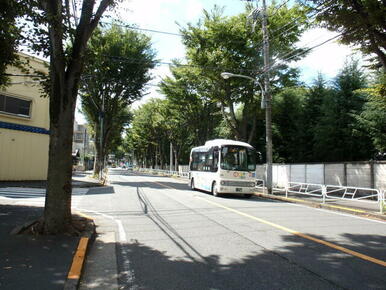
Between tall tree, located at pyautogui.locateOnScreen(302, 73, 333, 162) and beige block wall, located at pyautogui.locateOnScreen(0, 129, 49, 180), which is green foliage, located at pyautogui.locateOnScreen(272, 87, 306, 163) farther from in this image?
beige block wall, located at pyautogui.locateOnScreen(0, 129, 49, 180)

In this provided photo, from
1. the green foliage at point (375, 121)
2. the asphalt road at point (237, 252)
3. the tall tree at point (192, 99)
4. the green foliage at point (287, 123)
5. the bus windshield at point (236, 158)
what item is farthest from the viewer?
the green foliage at point (287, 123)

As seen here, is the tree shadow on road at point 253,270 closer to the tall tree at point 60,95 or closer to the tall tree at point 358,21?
the tall tree at point 60,95

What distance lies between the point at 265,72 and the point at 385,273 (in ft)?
48.2

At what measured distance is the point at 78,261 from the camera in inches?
193

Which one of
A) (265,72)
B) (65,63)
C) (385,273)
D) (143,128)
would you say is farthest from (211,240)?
(143,128)

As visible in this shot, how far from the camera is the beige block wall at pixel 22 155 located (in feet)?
64.8

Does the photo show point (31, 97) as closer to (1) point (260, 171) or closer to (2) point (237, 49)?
(2) point (237, 49)

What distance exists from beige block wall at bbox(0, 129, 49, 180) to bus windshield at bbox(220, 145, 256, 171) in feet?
45.6

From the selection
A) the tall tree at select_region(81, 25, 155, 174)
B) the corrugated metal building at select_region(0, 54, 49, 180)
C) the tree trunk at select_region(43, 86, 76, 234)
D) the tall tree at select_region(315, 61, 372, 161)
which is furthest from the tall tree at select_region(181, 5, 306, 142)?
the tree trunk at select_region(43, 86, 76, 234)

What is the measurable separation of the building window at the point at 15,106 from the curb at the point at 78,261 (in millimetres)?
17152

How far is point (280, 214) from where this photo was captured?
1037cm

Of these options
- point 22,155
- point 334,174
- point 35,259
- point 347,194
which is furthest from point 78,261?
point 22,155

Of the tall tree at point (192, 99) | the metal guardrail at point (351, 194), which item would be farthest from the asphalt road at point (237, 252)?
the tall tree at point (192, 99)

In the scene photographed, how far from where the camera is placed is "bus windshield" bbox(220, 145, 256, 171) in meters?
16.2
